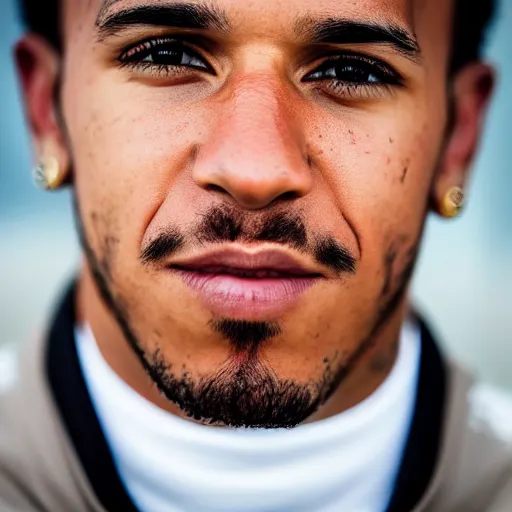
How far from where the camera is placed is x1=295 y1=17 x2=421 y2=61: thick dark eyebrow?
109 centimetres

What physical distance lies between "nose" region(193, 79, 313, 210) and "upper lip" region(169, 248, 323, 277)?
8 centimetres

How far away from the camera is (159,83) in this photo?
1.16 meters

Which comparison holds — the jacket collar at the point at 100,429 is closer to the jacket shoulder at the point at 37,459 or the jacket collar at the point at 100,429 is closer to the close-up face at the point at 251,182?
the jacket shoulder at the point at 37,459

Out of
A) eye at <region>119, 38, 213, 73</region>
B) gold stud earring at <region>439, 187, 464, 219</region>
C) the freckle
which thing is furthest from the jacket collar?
eye at <region>119, 38, 213, 73</region>

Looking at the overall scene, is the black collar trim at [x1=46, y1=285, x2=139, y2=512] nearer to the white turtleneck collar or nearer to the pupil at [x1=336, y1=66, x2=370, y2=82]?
the white turtleneck collar

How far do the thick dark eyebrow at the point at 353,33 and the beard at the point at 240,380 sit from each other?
34 centimetres

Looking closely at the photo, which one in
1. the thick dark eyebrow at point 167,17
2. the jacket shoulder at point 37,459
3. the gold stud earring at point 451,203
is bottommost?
the jacket shoulder at point 37,459

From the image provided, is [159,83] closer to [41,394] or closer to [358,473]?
[41,394]

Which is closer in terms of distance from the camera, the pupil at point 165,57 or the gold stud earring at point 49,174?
the pupil at point 165,57

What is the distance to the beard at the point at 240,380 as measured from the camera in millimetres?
1081

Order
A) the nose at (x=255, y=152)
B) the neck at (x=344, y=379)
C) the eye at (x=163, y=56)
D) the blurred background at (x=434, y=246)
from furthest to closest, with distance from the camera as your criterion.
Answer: the blurred background at (x=434, y=246) → the neck at (x=344, y=379) → the eye at (x=163, y=56) → the nose at (x=255, y=152)

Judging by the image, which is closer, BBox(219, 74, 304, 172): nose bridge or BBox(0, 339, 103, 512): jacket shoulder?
BBox(219, 74, 304, 172): nose bridge

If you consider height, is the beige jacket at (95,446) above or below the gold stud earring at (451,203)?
below

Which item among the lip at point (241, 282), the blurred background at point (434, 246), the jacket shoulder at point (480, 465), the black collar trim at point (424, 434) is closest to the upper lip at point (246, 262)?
the lip at point (241, 282)
